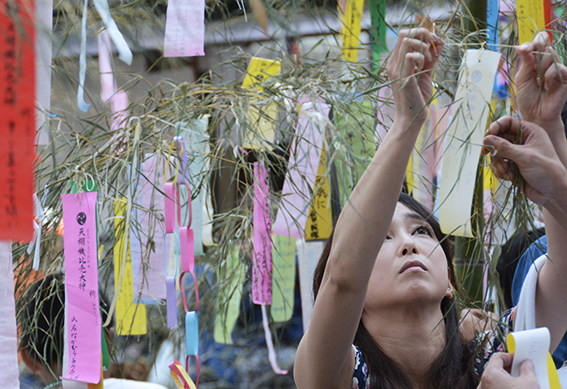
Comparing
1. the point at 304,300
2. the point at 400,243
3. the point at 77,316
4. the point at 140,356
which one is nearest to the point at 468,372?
the point at 400,243

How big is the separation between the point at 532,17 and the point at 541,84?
9 centimetres

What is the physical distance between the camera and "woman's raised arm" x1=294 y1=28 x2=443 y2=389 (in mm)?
438

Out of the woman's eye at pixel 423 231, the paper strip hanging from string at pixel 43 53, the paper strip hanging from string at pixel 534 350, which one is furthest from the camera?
the woman's eye at pixel 423 231

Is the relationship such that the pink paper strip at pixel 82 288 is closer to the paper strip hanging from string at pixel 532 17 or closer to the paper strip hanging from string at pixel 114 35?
the paper strip hanging from string at pixel 114 35

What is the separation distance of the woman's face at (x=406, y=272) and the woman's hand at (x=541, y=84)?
0.65 feet

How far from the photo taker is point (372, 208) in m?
0.46

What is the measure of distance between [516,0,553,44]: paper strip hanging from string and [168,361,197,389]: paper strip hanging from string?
52 cm

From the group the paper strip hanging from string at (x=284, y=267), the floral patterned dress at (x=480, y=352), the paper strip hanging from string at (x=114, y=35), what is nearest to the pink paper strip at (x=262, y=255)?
the paper strip hanging from string at (x=284, y=267)

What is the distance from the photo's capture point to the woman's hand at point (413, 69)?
0.43m

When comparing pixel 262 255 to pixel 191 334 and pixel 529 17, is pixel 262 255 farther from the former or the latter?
pixel 529 17

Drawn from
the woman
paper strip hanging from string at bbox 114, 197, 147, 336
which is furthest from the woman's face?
paper strip hanging from string at bbox 114, 197, 147, 336

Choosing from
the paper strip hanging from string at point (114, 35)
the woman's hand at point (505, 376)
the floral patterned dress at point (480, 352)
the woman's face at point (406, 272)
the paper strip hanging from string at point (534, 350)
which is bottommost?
the floral patterned dress at point (480, 352)

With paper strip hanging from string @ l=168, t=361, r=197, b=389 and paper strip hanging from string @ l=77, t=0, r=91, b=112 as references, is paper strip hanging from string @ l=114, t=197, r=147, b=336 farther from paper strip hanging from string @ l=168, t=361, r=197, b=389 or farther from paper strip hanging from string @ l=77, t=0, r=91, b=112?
paper strip hanging from string @ l=77, t=0, r=91, b=112

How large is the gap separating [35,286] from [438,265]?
0.58 metres
